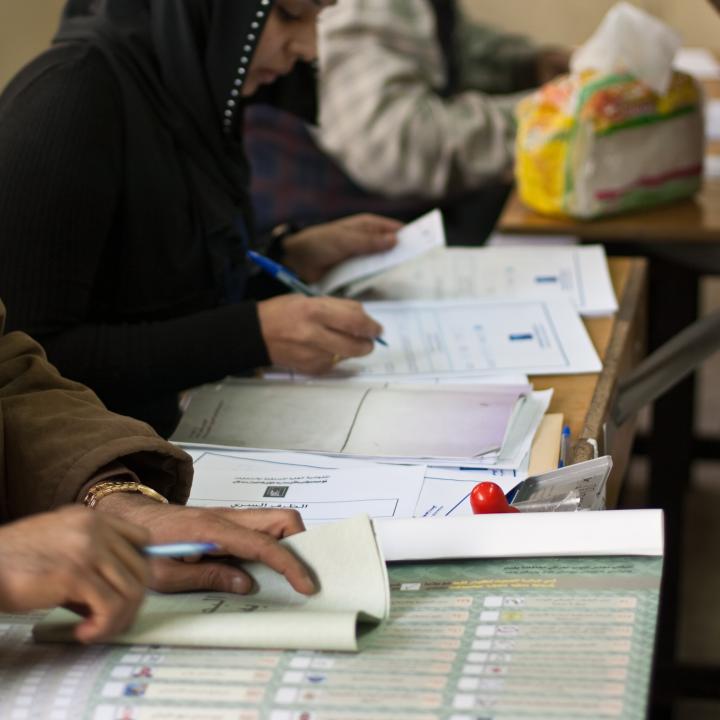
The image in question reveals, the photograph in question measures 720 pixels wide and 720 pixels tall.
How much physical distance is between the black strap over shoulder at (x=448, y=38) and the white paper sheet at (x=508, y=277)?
43.2 inches

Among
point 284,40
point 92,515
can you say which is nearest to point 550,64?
point 284,40

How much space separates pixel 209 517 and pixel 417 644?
0.19 m

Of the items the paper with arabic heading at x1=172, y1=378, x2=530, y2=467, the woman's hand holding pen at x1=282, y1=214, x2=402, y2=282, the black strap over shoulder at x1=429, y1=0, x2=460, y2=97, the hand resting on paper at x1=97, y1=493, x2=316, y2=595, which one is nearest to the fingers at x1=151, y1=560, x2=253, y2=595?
the hand resting on paper at x1=97, y1=493, x2=316, y2=595

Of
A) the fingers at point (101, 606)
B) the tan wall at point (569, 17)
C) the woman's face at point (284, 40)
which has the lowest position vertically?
the tan wall at point (569, 17)

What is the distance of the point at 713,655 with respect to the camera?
7.76 ft

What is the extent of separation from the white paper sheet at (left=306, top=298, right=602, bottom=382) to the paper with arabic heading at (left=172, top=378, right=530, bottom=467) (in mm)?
90

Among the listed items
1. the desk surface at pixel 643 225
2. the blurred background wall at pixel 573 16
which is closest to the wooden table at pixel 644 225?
the desk surface at pixel 643 225

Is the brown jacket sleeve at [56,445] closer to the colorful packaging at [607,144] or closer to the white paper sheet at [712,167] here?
the colorful packaging at [607,144]

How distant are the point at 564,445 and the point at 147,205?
642 millimetres

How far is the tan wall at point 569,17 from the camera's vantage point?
4.73m

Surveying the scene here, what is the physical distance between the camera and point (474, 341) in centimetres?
154

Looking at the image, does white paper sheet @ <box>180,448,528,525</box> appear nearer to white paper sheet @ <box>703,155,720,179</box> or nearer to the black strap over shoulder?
white paper sheet @ <box>703,155,720,179</box>

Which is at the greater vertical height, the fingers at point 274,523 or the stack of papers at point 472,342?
the fingers at point 274,523

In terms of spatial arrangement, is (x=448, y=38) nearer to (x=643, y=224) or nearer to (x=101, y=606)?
(x=643, y=224)
